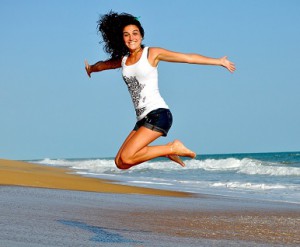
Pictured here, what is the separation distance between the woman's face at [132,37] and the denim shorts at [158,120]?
787 mm

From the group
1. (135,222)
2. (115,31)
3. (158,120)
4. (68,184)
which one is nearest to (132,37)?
(115,31)

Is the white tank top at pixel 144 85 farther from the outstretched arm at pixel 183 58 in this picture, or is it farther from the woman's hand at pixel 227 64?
the woman's hand at pixel 227 64

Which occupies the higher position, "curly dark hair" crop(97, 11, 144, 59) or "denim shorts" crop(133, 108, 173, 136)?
"curly dark hair" crop(97, 11, 144, 59)

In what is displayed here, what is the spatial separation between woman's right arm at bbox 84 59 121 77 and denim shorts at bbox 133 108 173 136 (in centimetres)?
85

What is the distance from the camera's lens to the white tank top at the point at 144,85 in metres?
7.18

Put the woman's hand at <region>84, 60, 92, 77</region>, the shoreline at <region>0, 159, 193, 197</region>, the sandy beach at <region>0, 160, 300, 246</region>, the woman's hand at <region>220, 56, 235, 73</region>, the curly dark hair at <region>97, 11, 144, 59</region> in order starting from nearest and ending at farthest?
the sandy beach at <region>0, 160, 300, 246</region>
the woman's hand at <region>220, 56, 235, 73</region>
the curly dark hair at <region>97, 11, 144, 59</region>
the woman's hand at <region>84, 60, 92, 77</region>
the shoreline at <region>0, 159, 193, 197</region>

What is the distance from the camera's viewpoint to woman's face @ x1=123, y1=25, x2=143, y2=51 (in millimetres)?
7334

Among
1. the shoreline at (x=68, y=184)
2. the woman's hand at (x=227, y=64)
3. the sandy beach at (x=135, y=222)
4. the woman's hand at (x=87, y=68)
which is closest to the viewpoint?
the sandy beach at (x=135, y=222)

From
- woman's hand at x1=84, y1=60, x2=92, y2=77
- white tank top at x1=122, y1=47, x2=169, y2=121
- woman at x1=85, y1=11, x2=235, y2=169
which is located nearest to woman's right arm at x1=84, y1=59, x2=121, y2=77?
woman's hand at x1=84, y1=60, x2=92, y2=77

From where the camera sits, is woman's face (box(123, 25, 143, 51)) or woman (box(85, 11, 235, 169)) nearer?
woman (box(85, 11, 235, 169))

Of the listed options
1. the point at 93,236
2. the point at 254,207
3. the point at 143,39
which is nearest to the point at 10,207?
the point at 93,236

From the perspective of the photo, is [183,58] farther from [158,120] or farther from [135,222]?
[135,222]

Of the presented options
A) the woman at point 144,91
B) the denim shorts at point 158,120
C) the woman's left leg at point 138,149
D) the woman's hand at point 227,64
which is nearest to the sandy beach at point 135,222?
the woman's left leg at point 138,149

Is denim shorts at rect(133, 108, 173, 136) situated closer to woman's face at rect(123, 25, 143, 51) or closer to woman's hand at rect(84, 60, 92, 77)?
woman's face at rect(123, 25, 143, 51)
